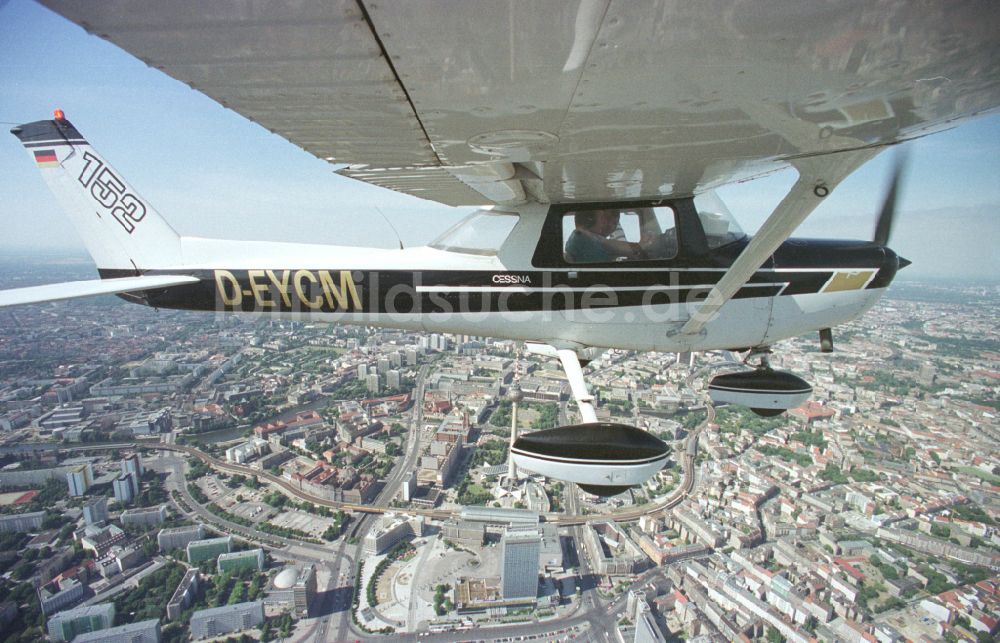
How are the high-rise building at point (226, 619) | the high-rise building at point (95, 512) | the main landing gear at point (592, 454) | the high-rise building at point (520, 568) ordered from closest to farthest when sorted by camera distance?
the main landing gear at point (592, 454)
the high-rise building at point (226, 619)
the high-rise building at point (520, 568)
the high-rise building at point (95, 512)

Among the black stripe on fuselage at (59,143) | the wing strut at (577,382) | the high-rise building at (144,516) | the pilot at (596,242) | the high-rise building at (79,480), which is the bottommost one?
the high-rise building at (144,516)

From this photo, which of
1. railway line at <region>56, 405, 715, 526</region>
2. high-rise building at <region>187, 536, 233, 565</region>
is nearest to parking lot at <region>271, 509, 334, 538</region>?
railway line at <region>56, 405, 715, 526</region>

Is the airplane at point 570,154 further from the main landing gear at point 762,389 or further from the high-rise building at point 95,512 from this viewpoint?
the high-rise building at point 95,512

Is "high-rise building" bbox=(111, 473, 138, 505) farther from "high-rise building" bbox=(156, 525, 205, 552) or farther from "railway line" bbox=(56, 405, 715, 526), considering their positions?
"high-rise building" bbox=(156, 525, 205, 552)

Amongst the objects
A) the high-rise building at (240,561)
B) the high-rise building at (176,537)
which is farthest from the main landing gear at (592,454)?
the high-rise building at (176,537)

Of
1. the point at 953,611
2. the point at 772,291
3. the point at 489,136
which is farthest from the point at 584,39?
the point at 953,611

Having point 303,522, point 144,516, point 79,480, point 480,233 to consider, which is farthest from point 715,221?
point 79,480

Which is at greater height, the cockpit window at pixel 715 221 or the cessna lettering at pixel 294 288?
the cockpit window at pixel 715 221

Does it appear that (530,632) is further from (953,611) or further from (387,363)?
(387,363)
